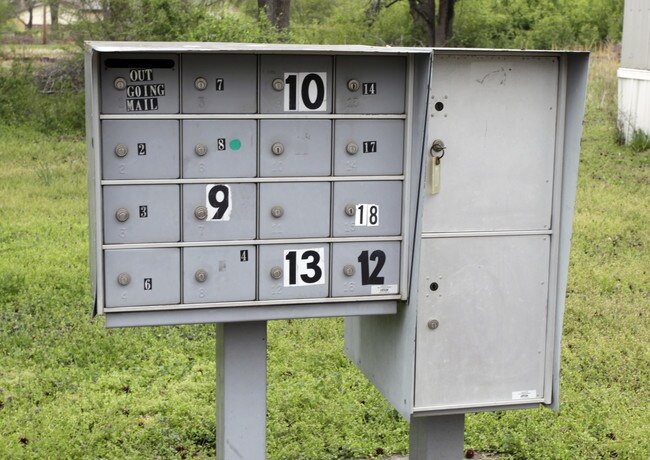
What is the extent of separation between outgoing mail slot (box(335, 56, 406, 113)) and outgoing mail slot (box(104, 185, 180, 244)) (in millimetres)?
692

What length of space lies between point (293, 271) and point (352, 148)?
497 mm

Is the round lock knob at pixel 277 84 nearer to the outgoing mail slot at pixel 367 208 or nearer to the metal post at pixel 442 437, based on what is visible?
the outgoing mail slot at pixel 367 208

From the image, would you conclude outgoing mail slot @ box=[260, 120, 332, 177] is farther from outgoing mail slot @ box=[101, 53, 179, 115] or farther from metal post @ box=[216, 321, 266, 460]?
metal post @ box=[216, 321, 266, 460]

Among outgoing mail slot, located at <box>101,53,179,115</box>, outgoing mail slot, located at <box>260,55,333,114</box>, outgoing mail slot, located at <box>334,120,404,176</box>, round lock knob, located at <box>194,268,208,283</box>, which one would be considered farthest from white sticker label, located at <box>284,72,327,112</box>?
round lock knob, located at <box>194,268,208,283</box>

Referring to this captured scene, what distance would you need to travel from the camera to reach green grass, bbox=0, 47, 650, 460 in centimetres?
505

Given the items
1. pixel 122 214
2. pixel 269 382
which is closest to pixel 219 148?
pixel 122 214

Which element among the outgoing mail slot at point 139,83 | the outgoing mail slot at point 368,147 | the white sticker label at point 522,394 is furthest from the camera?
the white sticker label at point 522,394

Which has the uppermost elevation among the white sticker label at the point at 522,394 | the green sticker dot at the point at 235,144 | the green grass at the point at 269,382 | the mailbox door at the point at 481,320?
the green sticker dot at the point at 235,144

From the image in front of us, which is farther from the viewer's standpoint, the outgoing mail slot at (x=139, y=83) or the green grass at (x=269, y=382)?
the green grass at (x=269, y=382)

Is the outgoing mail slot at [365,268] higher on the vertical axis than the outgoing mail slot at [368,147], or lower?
lower

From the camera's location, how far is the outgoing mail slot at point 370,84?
3.64 metres

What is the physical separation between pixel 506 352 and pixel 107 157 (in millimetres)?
1690

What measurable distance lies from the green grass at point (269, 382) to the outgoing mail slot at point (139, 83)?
2070 millimetres

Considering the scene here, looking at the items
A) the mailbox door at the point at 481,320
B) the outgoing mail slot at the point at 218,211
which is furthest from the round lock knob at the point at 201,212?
the mailbox door at the point at 481,320
